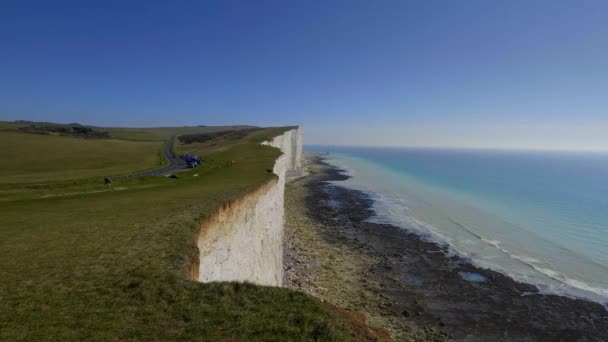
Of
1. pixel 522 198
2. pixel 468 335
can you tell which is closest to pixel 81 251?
pixel 468 335

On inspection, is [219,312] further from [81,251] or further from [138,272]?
[81,251]

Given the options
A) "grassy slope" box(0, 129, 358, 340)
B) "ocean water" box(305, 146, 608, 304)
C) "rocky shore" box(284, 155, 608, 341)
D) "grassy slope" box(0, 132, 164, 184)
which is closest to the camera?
"grassy slope" box(0, 129, 358, 340)

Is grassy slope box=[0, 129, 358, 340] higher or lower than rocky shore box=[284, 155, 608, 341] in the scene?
higher

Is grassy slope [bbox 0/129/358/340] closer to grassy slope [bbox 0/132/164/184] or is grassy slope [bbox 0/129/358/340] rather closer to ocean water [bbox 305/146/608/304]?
ocean water [bbox 305/146/608/304]

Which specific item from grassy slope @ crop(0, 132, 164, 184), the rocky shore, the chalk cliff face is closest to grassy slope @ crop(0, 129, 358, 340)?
the chalk cliff face

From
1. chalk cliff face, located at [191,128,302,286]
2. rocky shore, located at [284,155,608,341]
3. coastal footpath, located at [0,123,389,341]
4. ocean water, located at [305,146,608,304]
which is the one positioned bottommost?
rocky shore, located at [284,155,608,341]

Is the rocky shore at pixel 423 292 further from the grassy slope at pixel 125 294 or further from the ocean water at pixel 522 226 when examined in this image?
the grassy slope at pixel 125 294
